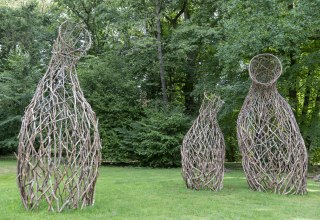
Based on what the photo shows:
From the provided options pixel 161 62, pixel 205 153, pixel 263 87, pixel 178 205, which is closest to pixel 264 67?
pixel 263 87

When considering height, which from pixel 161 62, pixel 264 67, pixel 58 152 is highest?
pixel 161 62

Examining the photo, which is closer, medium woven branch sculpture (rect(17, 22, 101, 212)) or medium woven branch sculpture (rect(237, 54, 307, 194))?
medium woven branch sculpture (rect(17, 22, 101, 212))

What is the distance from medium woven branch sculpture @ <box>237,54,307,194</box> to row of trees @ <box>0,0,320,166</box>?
403 cm

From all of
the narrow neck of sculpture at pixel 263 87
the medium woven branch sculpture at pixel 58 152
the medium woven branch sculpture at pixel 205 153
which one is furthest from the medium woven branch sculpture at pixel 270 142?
the medium woven branch sculpture at pixel 58 152

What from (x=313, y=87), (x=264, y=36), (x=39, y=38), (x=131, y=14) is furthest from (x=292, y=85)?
(x=39, y=38)

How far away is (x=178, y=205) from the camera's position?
7293 mm

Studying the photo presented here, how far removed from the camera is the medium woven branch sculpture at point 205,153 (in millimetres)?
8812

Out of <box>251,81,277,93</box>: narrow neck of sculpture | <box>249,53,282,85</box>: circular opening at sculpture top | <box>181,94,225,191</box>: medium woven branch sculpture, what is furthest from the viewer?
<box>249,53,282,85</box>: circular opening at sculpture top

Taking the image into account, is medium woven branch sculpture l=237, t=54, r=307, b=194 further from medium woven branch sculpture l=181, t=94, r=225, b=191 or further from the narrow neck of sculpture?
Answer: medium woven branch sculpture l=181, t=94, r=225, b=191

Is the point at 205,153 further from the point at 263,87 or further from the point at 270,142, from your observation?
the point at 263,87

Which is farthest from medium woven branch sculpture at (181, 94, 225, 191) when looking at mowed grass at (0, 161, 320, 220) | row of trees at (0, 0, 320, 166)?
row of trees at (0, 0, 320, 166)

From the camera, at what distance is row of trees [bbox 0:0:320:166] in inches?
532

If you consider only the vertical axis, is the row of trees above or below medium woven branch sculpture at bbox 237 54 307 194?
above

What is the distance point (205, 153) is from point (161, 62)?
10.4 m
